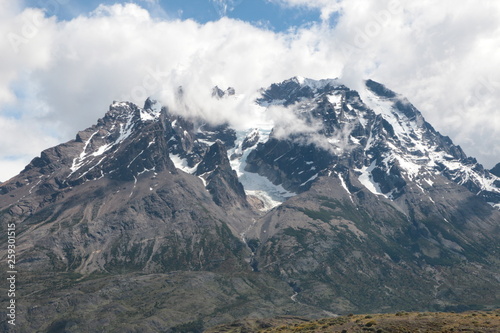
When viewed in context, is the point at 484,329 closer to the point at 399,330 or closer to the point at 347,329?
the point at 399,330

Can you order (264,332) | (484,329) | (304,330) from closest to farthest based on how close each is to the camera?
(484,329), (304,330), (264,332)

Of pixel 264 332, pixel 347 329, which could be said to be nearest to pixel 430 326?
pixel 347 329

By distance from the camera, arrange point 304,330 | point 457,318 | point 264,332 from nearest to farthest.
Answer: point 457,318
point 304,330
point 264,332

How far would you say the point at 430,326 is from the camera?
124 m

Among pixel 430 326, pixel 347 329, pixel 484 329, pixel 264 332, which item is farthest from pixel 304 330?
pixel 484 329

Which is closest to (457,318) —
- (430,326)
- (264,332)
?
(430,326)

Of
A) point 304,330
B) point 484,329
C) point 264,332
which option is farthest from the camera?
point 264,332

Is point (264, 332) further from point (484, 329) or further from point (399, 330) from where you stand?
point (484, 329)

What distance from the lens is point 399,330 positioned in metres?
124

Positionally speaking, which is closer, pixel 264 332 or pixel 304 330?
pixel 304 330

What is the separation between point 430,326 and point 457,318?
41.5ft

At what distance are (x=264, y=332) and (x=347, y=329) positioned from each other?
39.7 m

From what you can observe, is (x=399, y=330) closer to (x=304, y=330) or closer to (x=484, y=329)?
(x=484, y=329)

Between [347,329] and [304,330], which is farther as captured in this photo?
[304,330]
